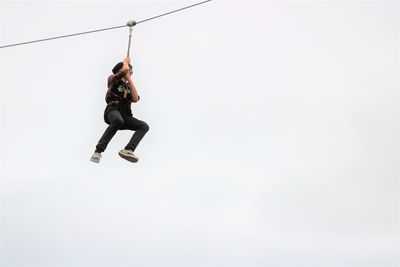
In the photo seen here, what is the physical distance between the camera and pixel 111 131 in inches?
734

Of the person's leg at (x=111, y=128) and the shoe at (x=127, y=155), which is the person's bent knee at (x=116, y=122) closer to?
the person's leg at (x=111, y=128)

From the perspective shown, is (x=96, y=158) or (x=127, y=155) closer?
(x=96, y=158)

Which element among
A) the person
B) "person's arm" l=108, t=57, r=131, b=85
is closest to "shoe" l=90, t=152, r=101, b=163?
the person

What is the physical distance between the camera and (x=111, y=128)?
18.7 m

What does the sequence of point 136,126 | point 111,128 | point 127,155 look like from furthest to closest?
point 136,126 < point 111,128 < point 127,155

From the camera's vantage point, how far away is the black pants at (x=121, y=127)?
61.0 ft

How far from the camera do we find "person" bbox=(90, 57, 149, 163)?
18.5m

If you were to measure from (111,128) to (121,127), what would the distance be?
0.29 meters

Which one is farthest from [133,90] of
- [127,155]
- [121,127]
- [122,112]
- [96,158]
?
[96,158]

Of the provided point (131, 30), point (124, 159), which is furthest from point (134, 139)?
Answer: point (131, 30)

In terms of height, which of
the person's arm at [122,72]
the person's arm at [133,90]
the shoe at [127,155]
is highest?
the person's arm at [122,72]

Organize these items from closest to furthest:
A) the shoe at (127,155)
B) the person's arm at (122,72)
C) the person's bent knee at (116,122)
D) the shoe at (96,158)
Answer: the shoe at (96,158) → the person's arm at (122,72) → the shoe at (127,155) → the person's bent knee at (116,122)

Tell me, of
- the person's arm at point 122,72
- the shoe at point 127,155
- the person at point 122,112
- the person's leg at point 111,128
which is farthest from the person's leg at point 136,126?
the person's arm at point 122,72

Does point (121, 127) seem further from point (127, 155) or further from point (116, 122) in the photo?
point (127, 155)
